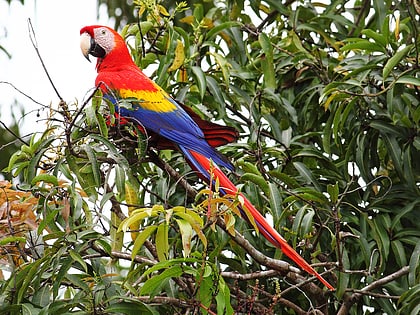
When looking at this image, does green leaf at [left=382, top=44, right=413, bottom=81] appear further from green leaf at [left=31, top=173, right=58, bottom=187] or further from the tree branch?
green leaf at [left=31, top=173, right=58, bottom=187]

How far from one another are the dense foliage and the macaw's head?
0.06 meters

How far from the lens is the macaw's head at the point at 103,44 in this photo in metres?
2.64

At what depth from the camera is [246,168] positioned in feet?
7.18

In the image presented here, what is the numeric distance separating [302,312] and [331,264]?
0.64ft

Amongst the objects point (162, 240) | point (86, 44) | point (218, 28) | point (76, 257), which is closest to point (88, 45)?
point (86, 44)

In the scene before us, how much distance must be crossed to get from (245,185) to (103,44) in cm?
81

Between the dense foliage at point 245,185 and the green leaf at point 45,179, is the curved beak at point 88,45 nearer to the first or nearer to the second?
the dense foliage at point 245,185

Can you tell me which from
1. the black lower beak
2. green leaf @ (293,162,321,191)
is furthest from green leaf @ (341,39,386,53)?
the black lower beak

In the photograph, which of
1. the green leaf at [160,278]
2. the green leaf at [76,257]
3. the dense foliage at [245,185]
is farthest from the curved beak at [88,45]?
the green leaf at [160,278]

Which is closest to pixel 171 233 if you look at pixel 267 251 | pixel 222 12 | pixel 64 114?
pixel 267 251

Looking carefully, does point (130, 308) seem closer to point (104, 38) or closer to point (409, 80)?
point (409, 80)

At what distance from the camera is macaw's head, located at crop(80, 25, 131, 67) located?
8.66 feet

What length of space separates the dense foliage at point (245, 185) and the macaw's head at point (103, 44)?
60mm

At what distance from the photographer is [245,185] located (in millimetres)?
2254
